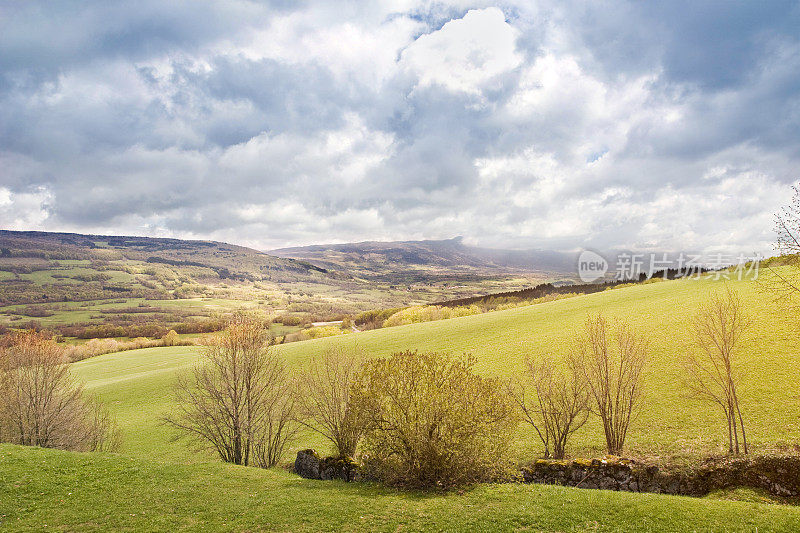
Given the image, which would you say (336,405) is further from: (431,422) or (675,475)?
(675,475)

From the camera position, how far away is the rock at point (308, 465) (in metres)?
25.2

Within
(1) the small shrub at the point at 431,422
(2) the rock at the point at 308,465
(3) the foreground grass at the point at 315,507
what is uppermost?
(1) the small shrub at the point at 431,422

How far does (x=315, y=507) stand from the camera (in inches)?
693

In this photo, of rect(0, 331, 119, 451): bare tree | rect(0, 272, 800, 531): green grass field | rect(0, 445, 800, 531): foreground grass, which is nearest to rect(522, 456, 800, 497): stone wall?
rect(0, 445, 800, 531): foreground grass

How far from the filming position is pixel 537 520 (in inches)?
611

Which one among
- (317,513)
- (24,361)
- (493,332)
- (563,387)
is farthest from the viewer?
(493,332)

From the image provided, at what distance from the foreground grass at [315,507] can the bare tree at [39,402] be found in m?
13.9

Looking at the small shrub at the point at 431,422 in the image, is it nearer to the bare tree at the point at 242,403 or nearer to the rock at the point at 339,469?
the rock at the point at 339,469

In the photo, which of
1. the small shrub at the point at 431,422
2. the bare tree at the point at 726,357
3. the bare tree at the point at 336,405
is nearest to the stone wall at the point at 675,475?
the bare tree at the point at 726,357

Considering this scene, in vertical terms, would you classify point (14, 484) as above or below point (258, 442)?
above

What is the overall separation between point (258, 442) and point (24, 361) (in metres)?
23.5

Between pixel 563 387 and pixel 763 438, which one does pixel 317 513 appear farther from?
pixel 763 438

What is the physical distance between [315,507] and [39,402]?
32.2 m

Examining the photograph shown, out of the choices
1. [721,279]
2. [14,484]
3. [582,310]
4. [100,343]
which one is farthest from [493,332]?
[100,343]
